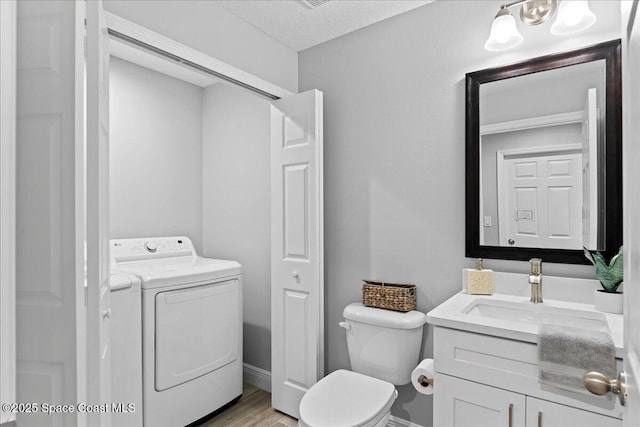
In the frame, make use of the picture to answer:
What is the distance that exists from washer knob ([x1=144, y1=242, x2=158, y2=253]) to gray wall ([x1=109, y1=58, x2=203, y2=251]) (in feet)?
0.68

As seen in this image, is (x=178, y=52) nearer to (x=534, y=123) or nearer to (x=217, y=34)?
(x=217, y=34)

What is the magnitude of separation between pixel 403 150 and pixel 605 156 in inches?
35.2

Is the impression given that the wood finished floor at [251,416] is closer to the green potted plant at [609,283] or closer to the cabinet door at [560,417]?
the cabinet door at [560,417]

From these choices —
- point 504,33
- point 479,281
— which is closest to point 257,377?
point 479,281

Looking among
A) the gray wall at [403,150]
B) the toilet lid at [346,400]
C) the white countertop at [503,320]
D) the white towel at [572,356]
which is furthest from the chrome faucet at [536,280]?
the toilet lid at [346,400]

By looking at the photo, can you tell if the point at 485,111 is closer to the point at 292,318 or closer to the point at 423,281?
the point at 423,281

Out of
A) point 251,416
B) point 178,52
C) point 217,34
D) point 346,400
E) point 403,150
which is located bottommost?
point 251,416

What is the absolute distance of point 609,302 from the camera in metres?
1.41

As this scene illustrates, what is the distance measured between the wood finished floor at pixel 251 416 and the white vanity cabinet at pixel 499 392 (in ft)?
4.04

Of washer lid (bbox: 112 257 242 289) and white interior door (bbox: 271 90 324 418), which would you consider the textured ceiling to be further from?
washer lid (bbox: 112 257 242 289)

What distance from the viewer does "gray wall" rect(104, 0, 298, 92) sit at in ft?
5.26

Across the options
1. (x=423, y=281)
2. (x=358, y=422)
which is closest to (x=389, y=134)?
(x=423, y=281)

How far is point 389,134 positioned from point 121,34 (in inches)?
53.9

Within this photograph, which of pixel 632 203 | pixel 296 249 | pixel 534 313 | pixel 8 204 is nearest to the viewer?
pixel 632 203
